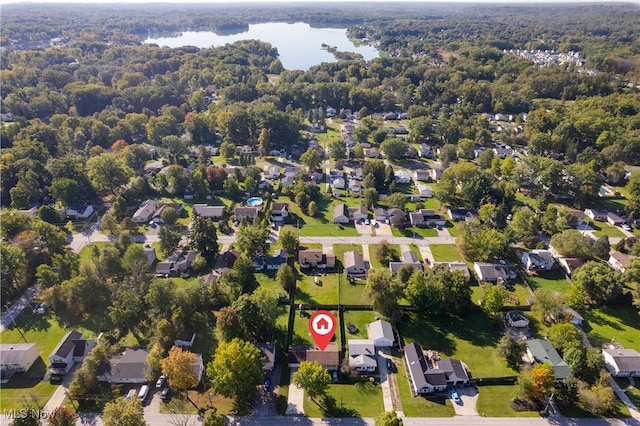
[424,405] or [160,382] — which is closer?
[424,405]

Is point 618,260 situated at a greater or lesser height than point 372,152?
lesser

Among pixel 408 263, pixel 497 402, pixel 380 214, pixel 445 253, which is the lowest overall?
pixel 497 402

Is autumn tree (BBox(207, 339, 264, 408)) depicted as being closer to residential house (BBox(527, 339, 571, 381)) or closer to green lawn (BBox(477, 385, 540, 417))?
green lawn (BBox(477, 385, 540, 417))

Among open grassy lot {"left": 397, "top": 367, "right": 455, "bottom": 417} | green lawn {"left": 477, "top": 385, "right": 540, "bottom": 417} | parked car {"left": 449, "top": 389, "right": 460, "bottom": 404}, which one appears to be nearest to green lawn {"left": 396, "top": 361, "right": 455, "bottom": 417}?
open grassy lot {"left": 397, "top": 367, "right": 455, "bottom": 417}

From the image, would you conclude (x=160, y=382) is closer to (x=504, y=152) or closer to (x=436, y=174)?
(x=436, y=174)

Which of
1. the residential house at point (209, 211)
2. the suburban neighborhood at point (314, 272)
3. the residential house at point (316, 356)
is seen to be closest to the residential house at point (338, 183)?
the suburban neighborhood at point (314, 272)

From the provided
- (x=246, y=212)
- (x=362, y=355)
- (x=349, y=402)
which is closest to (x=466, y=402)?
(x=362, y=355)
